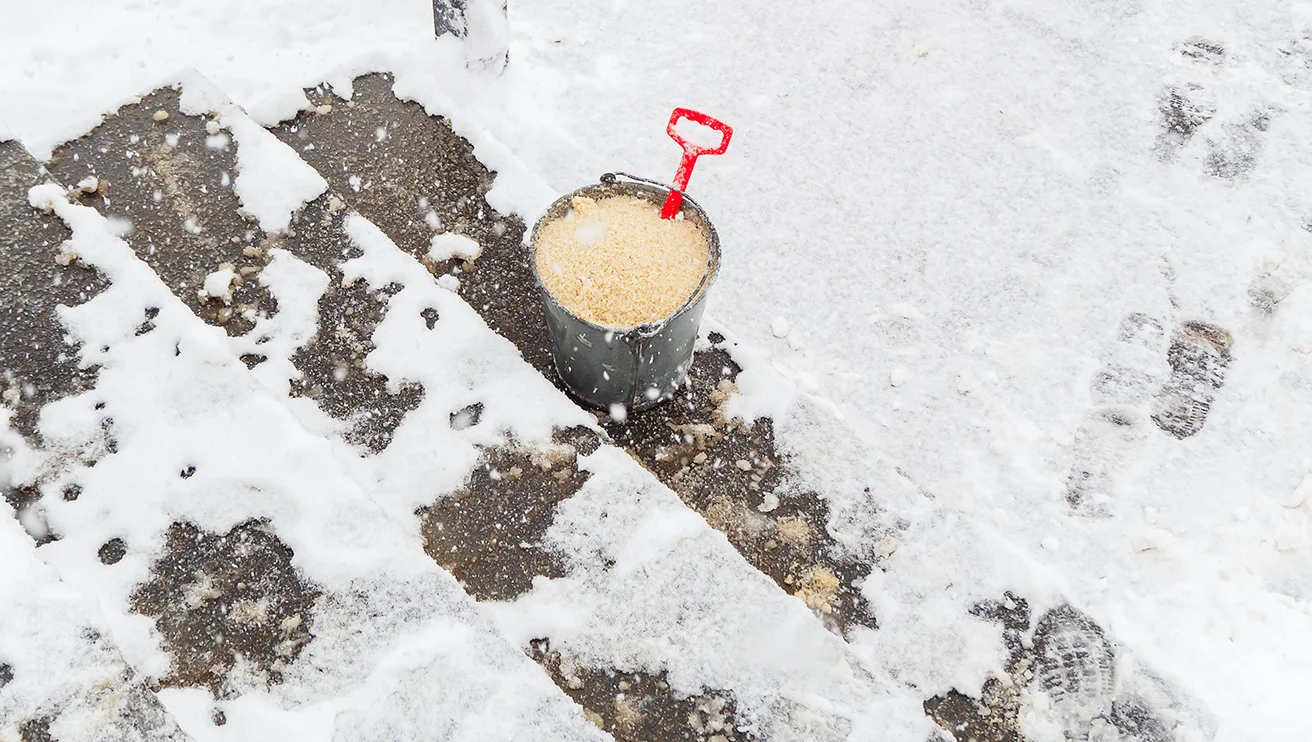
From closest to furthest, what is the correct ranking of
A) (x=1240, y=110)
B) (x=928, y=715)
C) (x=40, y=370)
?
1. (x=928, y=715)
2. (x=40, y=370)
3. (x=1240, y=110)

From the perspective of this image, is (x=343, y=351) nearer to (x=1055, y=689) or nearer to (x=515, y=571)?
(x=515, y=571)

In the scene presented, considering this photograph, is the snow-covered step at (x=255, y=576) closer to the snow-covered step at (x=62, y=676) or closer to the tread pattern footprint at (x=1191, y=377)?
the snow-covered step at (x=62, y=676)

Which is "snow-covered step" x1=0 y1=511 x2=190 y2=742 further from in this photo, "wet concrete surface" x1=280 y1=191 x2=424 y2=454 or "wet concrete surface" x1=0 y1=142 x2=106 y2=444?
"wet concrete surface" x1=280 y1=191 x2=424 y2=454

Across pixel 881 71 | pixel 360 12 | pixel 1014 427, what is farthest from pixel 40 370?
pixel 881 71

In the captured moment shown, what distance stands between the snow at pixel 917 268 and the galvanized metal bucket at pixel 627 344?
194mm

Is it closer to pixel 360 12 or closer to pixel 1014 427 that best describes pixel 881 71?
pixel 1014 427

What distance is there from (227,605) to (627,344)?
1.20m

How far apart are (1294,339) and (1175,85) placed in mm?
1384

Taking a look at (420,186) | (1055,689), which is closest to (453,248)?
(420,186)

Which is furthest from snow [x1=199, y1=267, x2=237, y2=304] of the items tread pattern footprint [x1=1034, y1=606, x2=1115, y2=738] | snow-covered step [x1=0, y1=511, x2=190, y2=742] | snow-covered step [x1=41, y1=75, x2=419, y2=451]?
tread pattern footprint [x1=1034, y1=606, x2=1115, y2=738]

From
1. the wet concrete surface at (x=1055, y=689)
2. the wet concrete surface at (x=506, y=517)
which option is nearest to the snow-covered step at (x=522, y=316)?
the wet concrete surface at (x=506, y=517)

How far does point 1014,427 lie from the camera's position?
9.52 feet

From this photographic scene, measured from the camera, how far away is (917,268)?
327 centimetres

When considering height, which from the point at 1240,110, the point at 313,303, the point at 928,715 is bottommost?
the point at 928,715
